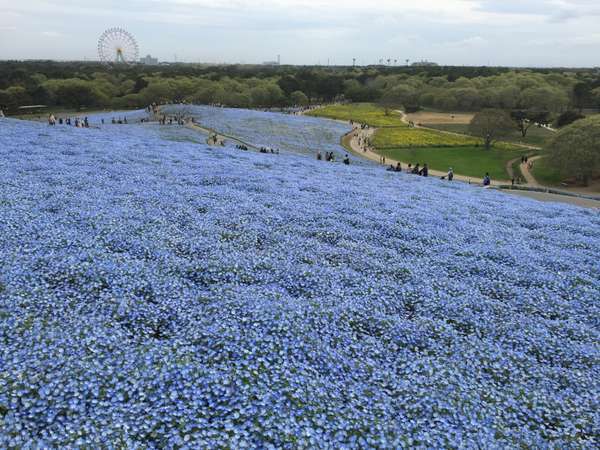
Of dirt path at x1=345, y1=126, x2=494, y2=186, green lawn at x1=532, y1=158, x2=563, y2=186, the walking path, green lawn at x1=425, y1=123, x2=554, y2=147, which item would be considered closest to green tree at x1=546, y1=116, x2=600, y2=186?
green lawn at x1=532, y1=158, x2=563, y2=186

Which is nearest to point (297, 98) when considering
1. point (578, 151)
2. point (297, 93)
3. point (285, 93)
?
point (297, 93)

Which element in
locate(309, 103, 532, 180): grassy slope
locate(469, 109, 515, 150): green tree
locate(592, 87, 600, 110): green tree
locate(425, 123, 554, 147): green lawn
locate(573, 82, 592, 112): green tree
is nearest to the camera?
locate(309, 103, 532, 180): grassy slope

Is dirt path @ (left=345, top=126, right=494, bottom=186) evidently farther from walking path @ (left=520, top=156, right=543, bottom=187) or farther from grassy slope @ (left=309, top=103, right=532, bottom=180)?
walking path @ (left=520, top=156, right=543, bottom=187)

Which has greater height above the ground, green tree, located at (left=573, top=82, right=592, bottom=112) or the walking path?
green tree, located at (left=573, top=82, right=592, bottom=112)

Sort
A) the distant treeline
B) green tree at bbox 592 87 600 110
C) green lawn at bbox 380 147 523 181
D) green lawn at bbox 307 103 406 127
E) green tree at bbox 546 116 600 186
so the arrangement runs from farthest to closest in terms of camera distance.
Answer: green tree at bbox 592 87 600 110
the distant treeline
green lawn at bbox 307 103 406 127
green lawn at bbox 380 147 523 181
green tree at bbox 546 116 600 186

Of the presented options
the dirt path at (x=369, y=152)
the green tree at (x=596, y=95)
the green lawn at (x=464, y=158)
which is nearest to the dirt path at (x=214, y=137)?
the dirt path at (x=369, y=152)

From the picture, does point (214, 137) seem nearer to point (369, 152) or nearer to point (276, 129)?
point (369, 152)
